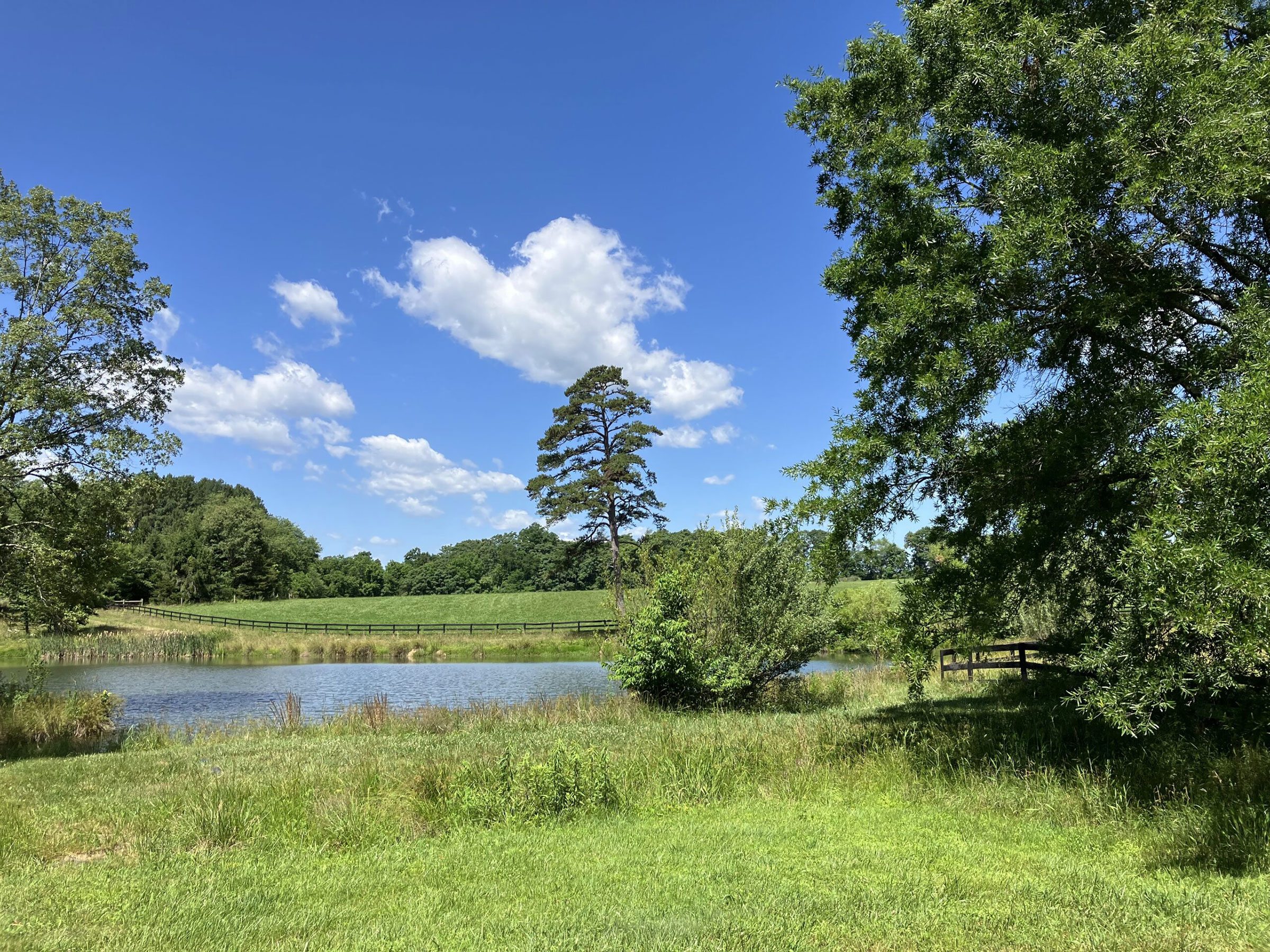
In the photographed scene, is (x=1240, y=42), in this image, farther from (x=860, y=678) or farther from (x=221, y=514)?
(x=221, y=514)

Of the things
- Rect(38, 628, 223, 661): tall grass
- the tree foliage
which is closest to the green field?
Rect(38, 628, 223, 661): tall grass

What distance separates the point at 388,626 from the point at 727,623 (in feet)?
131

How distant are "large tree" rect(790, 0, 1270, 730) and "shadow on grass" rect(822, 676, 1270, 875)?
63cm

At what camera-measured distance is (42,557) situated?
13742mm

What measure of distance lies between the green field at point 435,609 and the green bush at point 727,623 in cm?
Result: 3421

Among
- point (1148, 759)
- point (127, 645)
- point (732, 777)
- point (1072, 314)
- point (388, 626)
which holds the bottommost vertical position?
point (388, 626)

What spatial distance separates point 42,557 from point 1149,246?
18291 millimetres

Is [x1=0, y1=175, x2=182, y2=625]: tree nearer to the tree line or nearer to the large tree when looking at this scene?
the tree line

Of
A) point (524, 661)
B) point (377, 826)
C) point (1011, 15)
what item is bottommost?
point (524, 661)

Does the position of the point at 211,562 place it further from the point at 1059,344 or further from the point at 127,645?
the point at 1059,344

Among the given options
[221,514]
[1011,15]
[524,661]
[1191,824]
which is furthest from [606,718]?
[221,514]

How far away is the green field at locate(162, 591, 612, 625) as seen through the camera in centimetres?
5550

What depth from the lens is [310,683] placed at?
29.4m

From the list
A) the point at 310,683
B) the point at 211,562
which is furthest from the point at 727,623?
the point at 211,562
